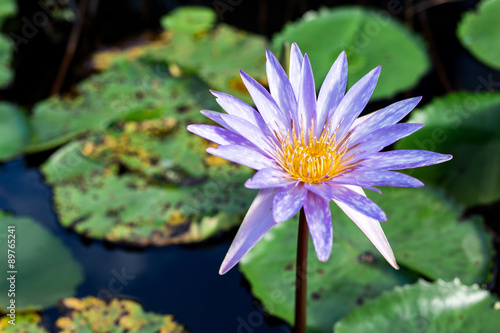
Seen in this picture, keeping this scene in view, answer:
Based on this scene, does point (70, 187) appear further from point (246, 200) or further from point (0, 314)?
point (246, 200)

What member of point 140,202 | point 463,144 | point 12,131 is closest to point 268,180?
point 140,202

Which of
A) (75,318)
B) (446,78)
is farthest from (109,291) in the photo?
(446,78)

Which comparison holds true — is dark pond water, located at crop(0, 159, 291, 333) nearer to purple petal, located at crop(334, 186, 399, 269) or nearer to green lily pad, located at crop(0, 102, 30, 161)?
green lily pad, located at crop(0, 102, 30, 161)

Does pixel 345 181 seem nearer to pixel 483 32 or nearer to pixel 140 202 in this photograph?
pixel 140 202

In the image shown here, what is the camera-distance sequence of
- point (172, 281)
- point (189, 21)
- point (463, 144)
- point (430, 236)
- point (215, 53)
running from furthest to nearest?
point (189, 21) < point (215, 53) < point (463, 144) < point (172, 281) < point (430, 236)

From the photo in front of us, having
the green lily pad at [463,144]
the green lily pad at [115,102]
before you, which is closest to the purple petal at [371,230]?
the green lily pad at [463,144]

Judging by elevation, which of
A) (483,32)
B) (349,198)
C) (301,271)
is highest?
(349,198)

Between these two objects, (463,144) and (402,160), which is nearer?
(402,160)

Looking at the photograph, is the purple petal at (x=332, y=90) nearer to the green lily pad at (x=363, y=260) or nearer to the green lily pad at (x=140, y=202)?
the green lily pad at (x=363, y=260)
